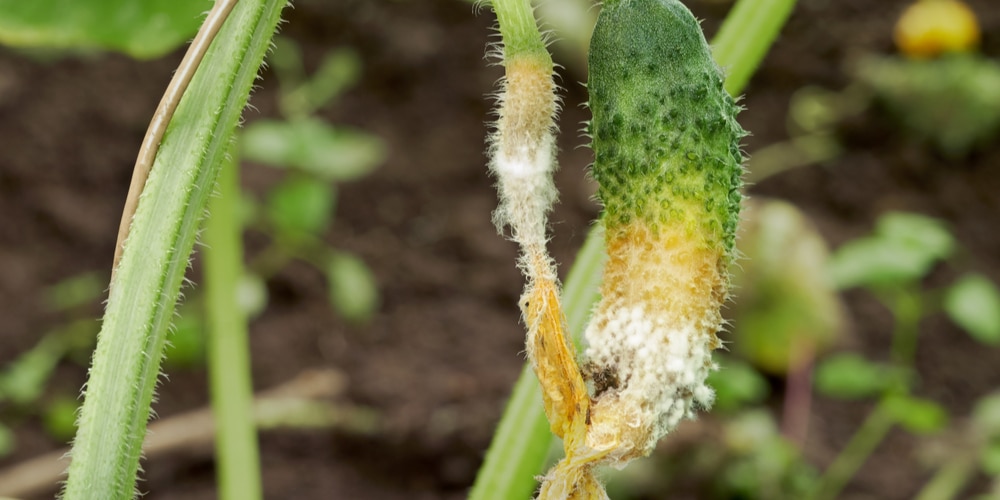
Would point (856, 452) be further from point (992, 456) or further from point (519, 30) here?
point (519, 30)

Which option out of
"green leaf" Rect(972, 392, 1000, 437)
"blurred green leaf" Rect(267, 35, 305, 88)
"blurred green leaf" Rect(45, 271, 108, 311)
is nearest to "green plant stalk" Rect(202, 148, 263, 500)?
"blurred green leaf" Rect(45, 271, 108, 311)

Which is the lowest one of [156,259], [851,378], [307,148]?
[156,259]

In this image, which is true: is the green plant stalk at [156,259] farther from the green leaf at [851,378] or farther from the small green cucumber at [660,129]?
the green leaf at [851,378]

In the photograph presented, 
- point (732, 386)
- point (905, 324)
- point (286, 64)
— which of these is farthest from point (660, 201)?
point (286, 64)

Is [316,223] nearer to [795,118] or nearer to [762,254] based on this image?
[762,254]

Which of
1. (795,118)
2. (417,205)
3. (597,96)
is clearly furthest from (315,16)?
(597,96)

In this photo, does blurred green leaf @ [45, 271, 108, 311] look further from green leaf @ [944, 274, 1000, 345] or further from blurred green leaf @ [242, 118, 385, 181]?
green leaf @ [944, 274, 1000, 345]

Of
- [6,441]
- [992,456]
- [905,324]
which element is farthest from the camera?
[905,324]
